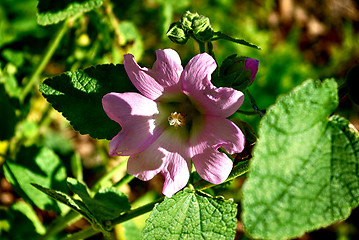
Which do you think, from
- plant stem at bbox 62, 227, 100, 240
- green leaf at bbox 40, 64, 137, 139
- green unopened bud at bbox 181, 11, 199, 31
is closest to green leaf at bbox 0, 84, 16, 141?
plant stem at bbox 62, 227, 100, 240

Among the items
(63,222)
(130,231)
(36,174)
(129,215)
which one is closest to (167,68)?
(129,215)

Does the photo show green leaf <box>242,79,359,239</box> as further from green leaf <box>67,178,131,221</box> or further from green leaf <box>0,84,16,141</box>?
green leaf <box>0,84,16,141</box>

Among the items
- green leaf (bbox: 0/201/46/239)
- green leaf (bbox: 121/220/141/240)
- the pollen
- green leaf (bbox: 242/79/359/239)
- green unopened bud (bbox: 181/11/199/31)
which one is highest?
green unopened bud (bbox: 181/11/199/31)

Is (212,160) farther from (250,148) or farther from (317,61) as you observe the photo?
(317,61)

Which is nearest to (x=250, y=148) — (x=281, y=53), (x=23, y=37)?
(x=23, y=37)

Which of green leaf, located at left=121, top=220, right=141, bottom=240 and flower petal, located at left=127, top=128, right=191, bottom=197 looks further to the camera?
green leaf, located at left=121, top=220, right=141, bottom=240

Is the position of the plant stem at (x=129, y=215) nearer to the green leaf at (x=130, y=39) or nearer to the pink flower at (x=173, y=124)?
the pink flower at (x=173, y=124)
